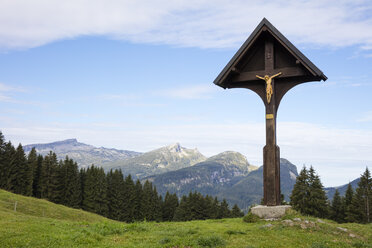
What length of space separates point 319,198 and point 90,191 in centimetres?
8052

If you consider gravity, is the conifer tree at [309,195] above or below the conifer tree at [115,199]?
above

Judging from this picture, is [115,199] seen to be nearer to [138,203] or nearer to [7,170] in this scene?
[138,203]

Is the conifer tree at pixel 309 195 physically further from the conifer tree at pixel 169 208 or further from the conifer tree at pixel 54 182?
the conifer tree at pixel 54 182

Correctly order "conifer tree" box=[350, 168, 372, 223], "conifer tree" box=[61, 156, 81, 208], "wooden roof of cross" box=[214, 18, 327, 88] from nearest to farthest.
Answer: "wooden roof of cross" box=[214, 18, 327, 88], "conifer tree" box=[350, 168, 372, 223], "conifer tree" box=[61, 156, 81, 208]

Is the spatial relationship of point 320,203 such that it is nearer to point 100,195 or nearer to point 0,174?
point 100,195

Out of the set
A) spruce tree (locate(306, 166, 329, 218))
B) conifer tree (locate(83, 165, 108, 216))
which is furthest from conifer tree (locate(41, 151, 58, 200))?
spruce tree (locate(306, 166, 329, 218))

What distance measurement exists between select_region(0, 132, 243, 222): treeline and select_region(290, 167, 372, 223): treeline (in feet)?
158

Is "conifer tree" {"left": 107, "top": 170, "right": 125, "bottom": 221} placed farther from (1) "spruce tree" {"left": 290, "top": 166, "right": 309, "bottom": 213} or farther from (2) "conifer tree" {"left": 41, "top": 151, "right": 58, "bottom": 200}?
(1) "spruce tree" {"left": 290, "top": 166, "right": 309, "bottom": 213}

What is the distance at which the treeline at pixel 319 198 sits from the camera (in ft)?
235

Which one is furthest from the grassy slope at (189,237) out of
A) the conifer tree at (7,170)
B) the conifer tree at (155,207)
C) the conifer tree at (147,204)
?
the conifer tree at (155,207)

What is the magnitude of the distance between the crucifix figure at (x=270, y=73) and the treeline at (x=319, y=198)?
55.7 metres

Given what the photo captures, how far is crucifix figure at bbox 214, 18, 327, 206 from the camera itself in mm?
16750

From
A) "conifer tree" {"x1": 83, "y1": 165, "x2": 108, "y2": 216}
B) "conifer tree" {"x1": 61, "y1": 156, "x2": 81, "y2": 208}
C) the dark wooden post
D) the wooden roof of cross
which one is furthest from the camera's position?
"conifer tree" {"x1": 83, "y1": 165, "x2": 108, "y2": 216}

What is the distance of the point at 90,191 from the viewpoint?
401 feet
